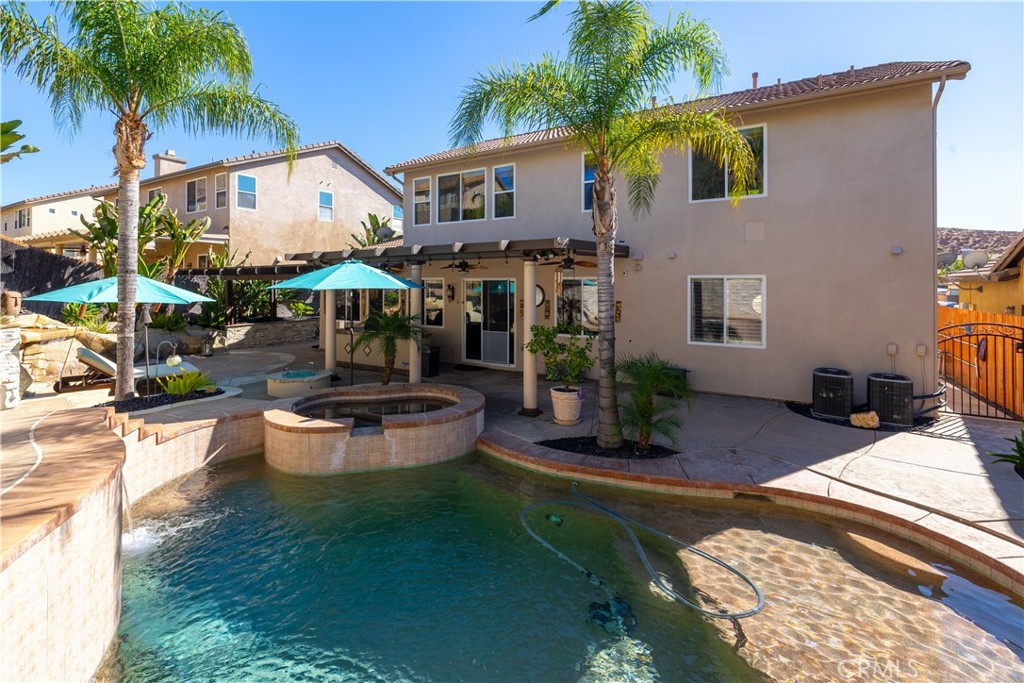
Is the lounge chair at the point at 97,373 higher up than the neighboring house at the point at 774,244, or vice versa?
the neighboring house at the point at 774,244

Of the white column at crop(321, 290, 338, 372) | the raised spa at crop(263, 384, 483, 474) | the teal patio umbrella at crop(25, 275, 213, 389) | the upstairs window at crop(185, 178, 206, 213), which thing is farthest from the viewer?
the upstairs window at crop(185, 178, 206, 213)

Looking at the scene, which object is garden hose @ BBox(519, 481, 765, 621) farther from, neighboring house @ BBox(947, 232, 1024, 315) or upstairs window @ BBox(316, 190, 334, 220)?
upstairs window @ BBox(316, 190, 334, 220)

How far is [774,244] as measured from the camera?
10.7m

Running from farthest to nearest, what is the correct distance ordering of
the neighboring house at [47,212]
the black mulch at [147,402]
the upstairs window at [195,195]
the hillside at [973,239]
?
the neighboring house at [47,212], the hillside at [973,239], the upstairs window at [195,195], the black mulch at [147,402]

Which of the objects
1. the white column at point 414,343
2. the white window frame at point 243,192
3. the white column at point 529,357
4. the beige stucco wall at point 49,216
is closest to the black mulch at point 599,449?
the white column at point 529,357

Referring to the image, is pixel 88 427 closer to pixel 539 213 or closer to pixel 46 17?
pixel 46 17

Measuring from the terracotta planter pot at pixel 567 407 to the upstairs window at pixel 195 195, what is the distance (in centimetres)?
2195

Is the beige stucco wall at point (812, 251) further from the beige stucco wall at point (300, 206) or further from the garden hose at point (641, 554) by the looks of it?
the beige stucco wall at point (300, 206)

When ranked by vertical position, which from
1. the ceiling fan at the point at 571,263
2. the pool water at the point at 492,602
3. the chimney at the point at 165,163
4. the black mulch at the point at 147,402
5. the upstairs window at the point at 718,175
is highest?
the chimney at the point at 165,163

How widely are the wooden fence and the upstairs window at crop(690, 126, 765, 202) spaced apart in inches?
201

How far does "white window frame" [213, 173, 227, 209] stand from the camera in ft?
71.8

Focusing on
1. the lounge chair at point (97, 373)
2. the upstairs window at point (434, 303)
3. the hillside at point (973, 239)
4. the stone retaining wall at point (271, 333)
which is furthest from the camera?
the hillside at point (973, 239)

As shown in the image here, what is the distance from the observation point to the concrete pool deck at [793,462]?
5109 mm

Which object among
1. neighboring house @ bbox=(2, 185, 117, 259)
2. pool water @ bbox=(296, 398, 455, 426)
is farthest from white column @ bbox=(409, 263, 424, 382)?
neighboring house @ bbox=(2, 185, 117, 259)
